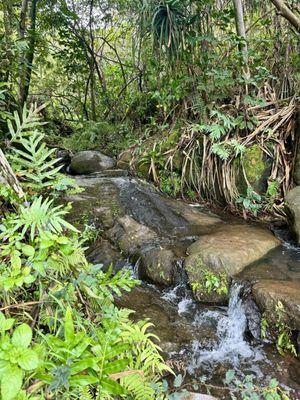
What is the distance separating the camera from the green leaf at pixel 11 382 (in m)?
0.72

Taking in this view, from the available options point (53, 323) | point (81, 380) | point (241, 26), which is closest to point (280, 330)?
point (53, 323)

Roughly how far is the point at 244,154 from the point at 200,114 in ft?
3.16

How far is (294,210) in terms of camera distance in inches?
145

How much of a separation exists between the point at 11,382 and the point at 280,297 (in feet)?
7.50

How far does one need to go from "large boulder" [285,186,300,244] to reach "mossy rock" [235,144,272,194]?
0.73 metres

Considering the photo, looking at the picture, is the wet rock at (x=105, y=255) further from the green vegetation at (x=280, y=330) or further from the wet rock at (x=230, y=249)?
the green vegetation at (x=280, y=330)

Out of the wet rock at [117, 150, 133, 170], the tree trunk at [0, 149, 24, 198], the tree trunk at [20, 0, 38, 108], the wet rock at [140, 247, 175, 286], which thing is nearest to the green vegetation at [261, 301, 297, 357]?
the wet rock at [140, 247, 175, 286]

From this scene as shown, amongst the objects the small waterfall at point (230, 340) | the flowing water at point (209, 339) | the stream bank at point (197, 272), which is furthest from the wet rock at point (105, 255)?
the small waterfall at point (230, 340)

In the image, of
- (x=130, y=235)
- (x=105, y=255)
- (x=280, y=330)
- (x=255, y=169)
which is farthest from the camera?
(x=255, y=169)

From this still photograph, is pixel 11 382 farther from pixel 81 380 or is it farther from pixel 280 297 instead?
pixel 280 297

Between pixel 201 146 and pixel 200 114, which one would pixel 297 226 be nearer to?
pixel 201 146

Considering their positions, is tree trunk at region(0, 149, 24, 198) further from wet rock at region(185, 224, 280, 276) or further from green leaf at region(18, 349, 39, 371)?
wet rock at region(185, 224, 280, 276)

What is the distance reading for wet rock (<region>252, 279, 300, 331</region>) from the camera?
246cm

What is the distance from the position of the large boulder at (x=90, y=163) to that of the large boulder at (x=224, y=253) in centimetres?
304
